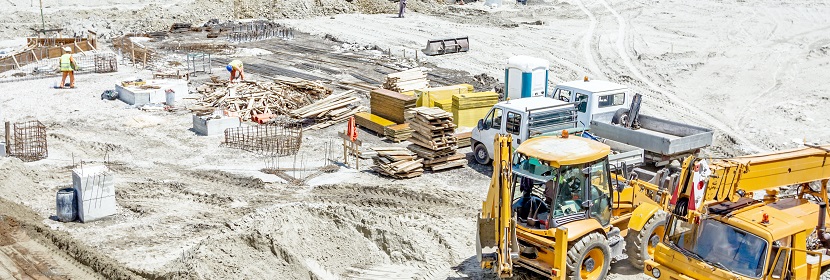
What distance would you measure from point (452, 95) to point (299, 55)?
44.9 feet

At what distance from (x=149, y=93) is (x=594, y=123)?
49.4 feet

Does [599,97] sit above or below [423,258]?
above

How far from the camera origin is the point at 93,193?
1623 centimetres

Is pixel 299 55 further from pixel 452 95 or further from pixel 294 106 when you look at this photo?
pixel 452 95

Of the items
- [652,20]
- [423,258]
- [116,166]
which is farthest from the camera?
[652,20]

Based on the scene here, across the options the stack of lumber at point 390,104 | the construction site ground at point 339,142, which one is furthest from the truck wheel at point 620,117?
the stack of lumber at point 390,104

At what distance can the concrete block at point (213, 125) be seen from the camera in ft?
76.4

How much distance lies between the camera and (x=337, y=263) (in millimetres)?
14695

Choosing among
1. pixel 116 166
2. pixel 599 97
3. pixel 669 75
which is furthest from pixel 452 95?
pixel 669 75

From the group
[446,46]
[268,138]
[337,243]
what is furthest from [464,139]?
[446,46]

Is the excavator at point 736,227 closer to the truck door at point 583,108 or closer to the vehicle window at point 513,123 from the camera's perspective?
the vehicle window at point 513,123

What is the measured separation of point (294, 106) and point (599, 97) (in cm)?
1019

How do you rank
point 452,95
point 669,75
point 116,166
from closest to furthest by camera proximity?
1. point 116,166
2. point 452,95
3. point 669,75

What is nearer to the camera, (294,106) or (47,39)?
(294,106)
